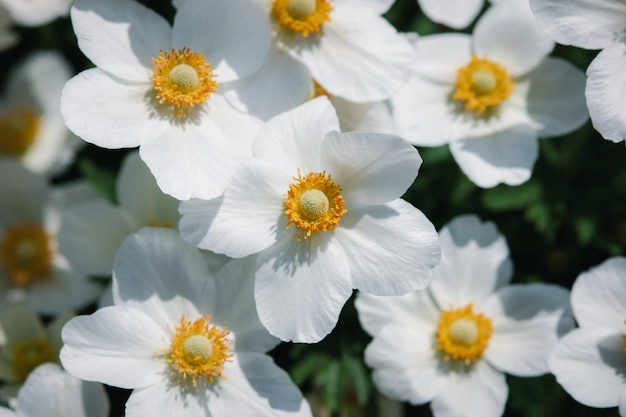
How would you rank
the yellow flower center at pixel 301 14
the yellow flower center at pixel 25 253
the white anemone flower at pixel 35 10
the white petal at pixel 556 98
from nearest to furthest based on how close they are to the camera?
the yellow flower center at pixel 301 14 → the white petal at pixel 556 98 → the white anemone flower at pixel 35 10 → the yellow flower center at pixel 25 253

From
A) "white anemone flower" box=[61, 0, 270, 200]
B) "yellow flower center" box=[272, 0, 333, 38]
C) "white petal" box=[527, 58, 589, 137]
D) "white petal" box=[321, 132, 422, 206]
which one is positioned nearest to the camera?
"white petal" box=[321, 132, 422, 206]

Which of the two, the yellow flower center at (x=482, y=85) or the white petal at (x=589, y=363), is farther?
the yellow flower center at (x=482, y=85)

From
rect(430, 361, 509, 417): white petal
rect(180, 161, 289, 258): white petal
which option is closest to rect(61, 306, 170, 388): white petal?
rect(180, 161, 289, 258): white petal

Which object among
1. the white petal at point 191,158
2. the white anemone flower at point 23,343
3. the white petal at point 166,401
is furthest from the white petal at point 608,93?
the white anemone flower at point 23,343

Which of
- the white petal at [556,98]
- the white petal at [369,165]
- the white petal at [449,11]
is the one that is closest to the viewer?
the white petal at [369,165]

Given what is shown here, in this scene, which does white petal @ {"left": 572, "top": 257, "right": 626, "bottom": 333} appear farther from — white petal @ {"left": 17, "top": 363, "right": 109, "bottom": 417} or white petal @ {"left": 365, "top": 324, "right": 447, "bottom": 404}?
white petal @ {"left": 17, "top": 363, "right": 109, "bottom": 417}

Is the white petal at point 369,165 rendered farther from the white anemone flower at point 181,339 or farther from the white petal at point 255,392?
the white petal at point 255,392
